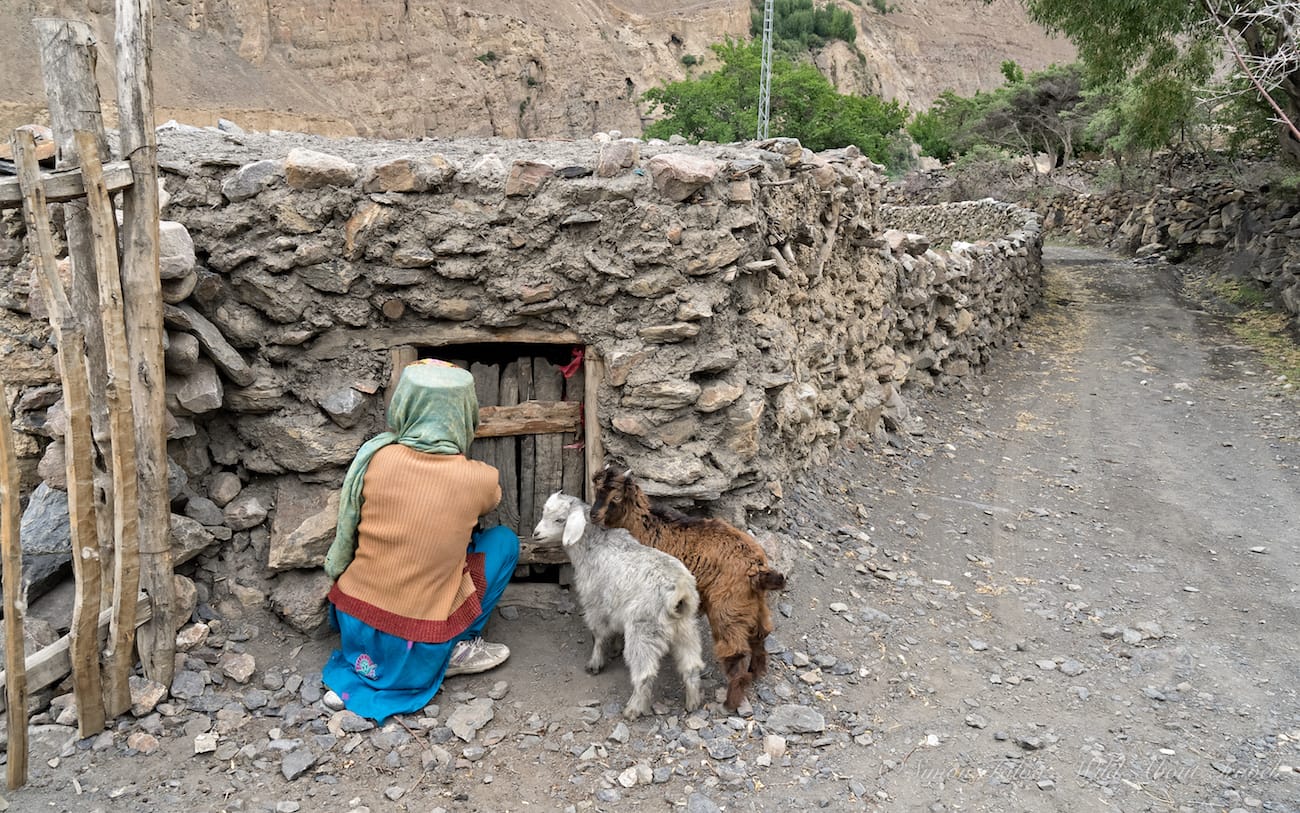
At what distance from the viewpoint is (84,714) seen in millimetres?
3641

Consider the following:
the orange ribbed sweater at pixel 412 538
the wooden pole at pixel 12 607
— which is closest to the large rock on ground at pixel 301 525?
the orange ribbed sweater at pixel 412 538

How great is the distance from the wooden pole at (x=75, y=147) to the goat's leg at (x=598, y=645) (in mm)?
2131

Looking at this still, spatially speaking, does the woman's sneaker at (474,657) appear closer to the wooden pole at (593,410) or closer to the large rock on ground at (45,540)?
the wooden pole at (593,410)

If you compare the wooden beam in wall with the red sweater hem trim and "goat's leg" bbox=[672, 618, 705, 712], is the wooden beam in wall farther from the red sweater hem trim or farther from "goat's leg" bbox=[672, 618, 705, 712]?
"goat's leg" bbox=[672, 618, 705, 712]

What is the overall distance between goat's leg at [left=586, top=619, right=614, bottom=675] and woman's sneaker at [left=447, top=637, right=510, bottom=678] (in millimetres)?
431

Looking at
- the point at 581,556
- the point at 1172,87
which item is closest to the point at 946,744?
the point at 581,556

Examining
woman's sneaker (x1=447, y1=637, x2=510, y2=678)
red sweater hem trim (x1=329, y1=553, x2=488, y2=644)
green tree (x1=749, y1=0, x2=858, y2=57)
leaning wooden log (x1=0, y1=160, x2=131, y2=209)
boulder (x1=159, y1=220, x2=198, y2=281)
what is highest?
green tree (x1=749, y1=0, x2=858, y2=57)

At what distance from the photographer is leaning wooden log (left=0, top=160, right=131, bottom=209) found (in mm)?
3195

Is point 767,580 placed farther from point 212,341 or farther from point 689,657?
point 212,341

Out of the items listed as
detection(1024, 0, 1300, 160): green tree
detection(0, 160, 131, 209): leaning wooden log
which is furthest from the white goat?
detection(1024, 0, 1300, 160): green tree

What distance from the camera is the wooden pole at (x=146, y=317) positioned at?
344 centimetres

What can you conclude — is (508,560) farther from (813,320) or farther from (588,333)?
(813,320)

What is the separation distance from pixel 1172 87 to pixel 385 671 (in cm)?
1545

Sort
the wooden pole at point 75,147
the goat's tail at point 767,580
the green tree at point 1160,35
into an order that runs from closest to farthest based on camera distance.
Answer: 1. the wooden pole at point 75,147
2. the goat's tail at point 767,580
3. the green tree at point 1160,35
